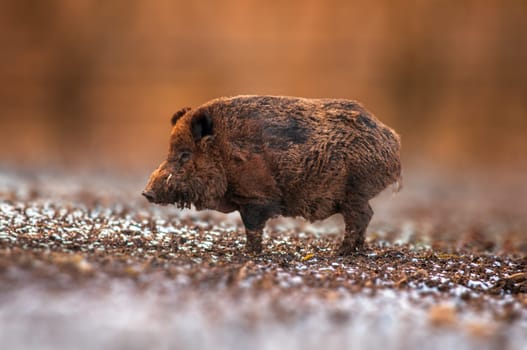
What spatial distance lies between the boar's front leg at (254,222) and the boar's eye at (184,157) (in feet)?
3.13

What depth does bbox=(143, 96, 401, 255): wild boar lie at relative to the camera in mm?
8266

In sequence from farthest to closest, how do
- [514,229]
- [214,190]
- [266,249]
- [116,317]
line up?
1. [514,229]
2. [266,249]
3. [214,190]
4. [116,317]

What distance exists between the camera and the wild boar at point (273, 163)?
827 cm

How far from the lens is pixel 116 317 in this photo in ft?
16.9

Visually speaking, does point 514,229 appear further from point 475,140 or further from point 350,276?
point 475,140

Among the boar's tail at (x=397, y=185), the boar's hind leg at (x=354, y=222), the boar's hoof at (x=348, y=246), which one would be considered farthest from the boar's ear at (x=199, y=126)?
the boar's tail at (x=397, y=185)

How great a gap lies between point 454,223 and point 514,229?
1.42 meters

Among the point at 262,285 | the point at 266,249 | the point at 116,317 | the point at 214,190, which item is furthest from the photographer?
the point at 266,249

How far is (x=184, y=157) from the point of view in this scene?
8391 millimetres

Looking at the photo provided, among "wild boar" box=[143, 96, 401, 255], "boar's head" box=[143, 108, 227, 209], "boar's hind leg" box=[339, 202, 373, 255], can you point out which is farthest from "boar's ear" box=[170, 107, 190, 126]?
"boar's hind leg" box=[339, 202, 373, 255]

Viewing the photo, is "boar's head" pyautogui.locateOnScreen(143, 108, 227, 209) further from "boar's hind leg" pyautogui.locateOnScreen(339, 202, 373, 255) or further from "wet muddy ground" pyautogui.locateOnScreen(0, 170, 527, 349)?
"boar's hind leg" pyautogui.locateOnScreen(339, 202, 373, 255)

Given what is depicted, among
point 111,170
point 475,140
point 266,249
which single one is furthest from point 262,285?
point 475,140

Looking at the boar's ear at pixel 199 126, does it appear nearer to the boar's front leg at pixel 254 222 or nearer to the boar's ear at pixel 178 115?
the boar's ear at pixel 178 115

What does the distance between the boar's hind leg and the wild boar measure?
0.04ft
